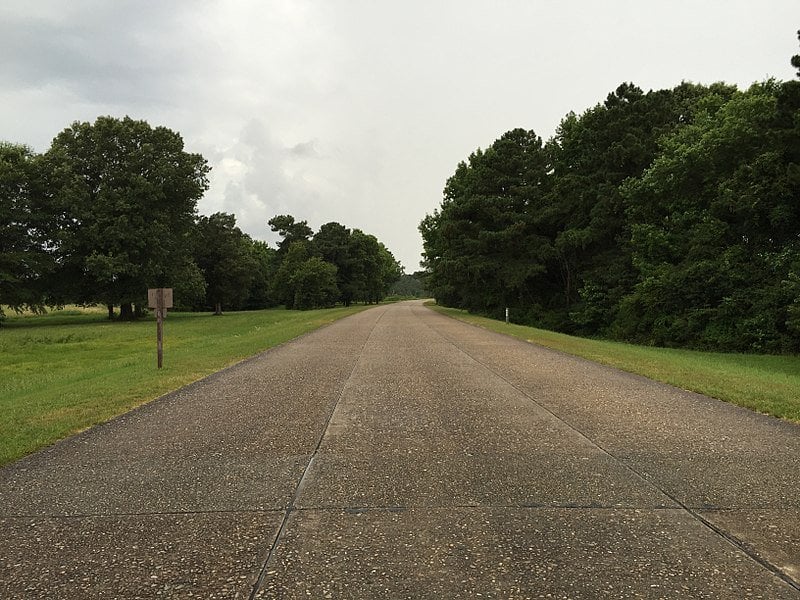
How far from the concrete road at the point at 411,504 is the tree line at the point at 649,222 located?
16.3 m

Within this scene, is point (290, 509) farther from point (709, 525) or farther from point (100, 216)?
point (100, 216)

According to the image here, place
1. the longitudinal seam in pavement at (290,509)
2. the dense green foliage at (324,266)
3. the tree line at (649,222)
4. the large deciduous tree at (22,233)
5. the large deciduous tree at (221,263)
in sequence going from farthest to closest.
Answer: the dense green foliage at (324,266)
the large deciduous tree at (221,263)
the large deciduous tree at (22,233)
the tree line at (649,222)
the longitudinal seam in pavement at (290,509)

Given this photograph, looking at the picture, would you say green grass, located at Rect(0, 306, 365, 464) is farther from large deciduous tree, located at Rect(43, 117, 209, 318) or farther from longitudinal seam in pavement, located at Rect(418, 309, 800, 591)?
large deciduous tree, located at Rect(43, 117, 209, 318)

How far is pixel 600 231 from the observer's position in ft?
114

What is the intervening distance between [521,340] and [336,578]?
17604mm

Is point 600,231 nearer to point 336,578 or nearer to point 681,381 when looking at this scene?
point 681,381

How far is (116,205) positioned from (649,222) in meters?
36.0

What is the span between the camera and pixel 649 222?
30750 millimetres

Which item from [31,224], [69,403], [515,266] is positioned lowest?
[69,403]

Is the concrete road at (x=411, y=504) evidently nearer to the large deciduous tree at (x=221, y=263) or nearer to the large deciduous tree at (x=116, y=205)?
the large deciduous tree at (x=116, y=205)

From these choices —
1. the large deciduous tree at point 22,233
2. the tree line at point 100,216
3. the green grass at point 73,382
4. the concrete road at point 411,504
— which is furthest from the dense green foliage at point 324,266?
the concrete road at point 411,504

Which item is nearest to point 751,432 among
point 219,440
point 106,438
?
point 219,440

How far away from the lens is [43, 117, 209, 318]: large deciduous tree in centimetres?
3712

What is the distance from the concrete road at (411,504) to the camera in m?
3.01
